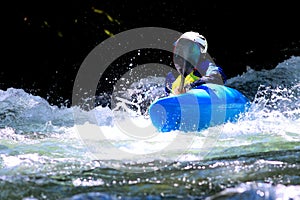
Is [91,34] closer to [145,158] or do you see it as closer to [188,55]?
[188,55]

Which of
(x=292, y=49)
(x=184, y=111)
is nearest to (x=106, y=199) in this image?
(x=184, y=111)

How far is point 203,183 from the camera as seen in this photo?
109 inches

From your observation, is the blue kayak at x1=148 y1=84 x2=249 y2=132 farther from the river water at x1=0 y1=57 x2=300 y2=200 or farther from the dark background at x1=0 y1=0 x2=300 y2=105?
the dark background at x1=0 y1=0 x2=300 y2=105

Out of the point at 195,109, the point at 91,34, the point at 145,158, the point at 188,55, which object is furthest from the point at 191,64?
the point at 91,34

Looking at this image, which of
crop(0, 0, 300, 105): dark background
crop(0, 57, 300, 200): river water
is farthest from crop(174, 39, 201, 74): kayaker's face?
crop(0, 0, 300, 105): dark background

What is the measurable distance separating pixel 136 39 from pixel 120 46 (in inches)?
15.5

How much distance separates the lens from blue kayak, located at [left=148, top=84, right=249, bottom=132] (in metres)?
4.52

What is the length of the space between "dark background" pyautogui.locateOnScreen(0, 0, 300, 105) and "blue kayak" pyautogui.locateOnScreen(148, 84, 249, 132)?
335 cm

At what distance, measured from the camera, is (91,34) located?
817cm

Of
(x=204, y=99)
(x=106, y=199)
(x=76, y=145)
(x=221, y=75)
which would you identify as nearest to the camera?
(x=106, y=199)

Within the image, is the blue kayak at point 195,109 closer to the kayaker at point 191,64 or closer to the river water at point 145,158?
the river water at point 145,158

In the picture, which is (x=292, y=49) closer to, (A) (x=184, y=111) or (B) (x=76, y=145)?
(A) (x=184, y=111)

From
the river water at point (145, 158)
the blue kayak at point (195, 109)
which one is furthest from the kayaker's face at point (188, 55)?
the river water at point (145, 158)

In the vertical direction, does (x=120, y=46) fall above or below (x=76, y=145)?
above
